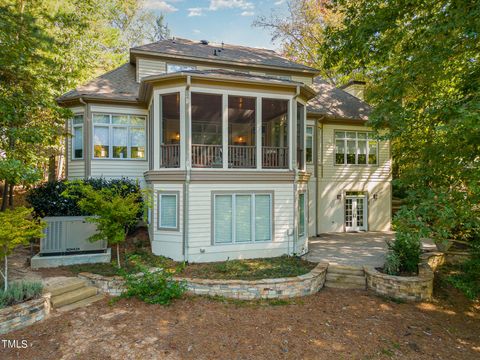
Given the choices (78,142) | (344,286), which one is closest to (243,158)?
(344,286)

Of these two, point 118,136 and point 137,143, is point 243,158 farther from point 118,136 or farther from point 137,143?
point 118,136

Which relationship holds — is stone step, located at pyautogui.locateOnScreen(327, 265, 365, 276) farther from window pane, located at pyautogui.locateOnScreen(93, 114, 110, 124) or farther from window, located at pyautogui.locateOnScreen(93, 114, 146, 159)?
window pane, located at pyautogui.locateOnScreen(93, 114, 110, 124)

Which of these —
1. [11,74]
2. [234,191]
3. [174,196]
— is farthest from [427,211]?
[11,74]

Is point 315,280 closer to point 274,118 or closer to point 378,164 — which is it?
point 274,118

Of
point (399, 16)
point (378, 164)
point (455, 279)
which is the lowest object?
point (455, 279)

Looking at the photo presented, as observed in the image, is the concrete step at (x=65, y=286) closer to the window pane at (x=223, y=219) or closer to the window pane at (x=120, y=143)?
the window pane at (x=223, y=219)

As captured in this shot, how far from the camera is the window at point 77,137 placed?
11133 millimetres

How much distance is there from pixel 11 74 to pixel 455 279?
13084mm

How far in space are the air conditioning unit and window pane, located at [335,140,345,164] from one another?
438 inches

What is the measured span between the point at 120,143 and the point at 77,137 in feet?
5.82

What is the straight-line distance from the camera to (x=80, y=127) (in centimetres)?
1113

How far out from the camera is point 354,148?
46.0 feet

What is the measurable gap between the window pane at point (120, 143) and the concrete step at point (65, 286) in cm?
575

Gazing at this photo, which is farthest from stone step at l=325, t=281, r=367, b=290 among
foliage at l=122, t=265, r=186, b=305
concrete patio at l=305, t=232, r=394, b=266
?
foliage at l=122, t=265, r=186, b=305
